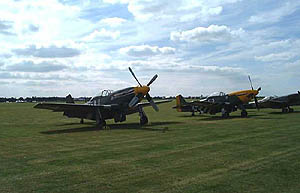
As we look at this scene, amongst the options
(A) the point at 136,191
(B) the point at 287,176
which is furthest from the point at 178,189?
(B) the point at 287,176

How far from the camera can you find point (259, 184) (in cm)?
568

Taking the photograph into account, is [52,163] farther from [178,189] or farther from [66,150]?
[178,189]

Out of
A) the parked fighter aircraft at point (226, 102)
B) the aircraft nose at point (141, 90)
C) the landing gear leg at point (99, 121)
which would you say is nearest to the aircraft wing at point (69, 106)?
the landing gear leg at point (99, 121)

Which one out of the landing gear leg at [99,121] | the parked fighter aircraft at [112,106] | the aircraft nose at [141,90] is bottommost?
the landing gear leg at [99,121]

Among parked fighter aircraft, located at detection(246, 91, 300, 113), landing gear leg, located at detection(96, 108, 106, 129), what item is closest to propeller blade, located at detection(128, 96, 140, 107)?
landing gear leg, located at detection(96, 108, 106, 129)

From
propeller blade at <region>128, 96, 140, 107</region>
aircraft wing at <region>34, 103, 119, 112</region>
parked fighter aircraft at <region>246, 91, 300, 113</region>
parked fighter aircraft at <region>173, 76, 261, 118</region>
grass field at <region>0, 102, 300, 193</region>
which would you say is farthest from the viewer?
parked fighter aircraft at <region>246, 91, 300, 113</region>

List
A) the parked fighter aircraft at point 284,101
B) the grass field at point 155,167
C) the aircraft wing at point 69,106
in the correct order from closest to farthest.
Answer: the grass field at point 155,167 → the aircraft wing at point 69,106 → the parked fighter aircraft at point 284,101

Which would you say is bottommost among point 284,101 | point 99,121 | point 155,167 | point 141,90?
point 155,167

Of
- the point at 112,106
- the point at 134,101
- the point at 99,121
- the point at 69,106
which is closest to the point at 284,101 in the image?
the point at 134,101

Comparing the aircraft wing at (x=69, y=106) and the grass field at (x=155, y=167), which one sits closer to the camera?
the grass field at (x=155, y=167)

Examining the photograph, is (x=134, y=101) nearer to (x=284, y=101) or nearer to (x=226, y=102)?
(x=226, y=102)

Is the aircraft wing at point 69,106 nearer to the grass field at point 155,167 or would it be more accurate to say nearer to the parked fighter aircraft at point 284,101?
the grass field at point 155,167

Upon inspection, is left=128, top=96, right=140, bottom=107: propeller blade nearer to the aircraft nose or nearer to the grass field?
the aircraft nose

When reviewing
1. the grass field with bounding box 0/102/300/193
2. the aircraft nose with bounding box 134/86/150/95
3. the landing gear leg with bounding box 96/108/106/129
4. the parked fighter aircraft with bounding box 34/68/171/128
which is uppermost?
the aircraft nose with bounding box 134/86/150/95
